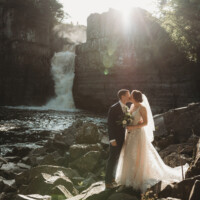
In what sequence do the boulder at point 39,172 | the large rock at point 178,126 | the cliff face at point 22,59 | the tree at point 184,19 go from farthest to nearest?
1. the cliff face at point 22,59
2. the tree at point 184,19
3. the large rock at point 178,126
4. the boulder at point 39,172

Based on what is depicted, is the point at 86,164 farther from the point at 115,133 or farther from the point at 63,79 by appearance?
the point at 63,79

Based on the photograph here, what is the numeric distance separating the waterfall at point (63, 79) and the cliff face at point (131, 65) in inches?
43.1

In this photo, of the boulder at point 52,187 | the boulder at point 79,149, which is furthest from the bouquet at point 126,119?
the boulder at point 79,149

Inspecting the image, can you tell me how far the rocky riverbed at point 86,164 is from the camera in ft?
15.3

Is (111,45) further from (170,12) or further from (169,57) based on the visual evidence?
(170,12)

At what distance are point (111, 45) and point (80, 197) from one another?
28.1 m

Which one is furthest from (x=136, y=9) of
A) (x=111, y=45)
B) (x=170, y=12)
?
(x=170, y=12)

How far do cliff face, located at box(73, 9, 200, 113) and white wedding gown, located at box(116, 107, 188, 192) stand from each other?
69.2 feet

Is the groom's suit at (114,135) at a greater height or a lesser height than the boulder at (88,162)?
greater

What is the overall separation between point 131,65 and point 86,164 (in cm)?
2392

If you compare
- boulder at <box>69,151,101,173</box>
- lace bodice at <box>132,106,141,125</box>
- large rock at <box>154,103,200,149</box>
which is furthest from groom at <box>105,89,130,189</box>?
large rock at <box>154,103,200,149</box>

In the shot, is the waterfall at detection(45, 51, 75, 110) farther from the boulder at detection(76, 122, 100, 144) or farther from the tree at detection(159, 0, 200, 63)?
the boulder at detection(76, 122, 100, 144)

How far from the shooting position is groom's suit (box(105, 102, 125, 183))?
5545 mm

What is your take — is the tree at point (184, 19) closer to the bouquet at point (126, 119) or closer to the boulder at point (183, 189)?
the bouquet at point (126, 119)
